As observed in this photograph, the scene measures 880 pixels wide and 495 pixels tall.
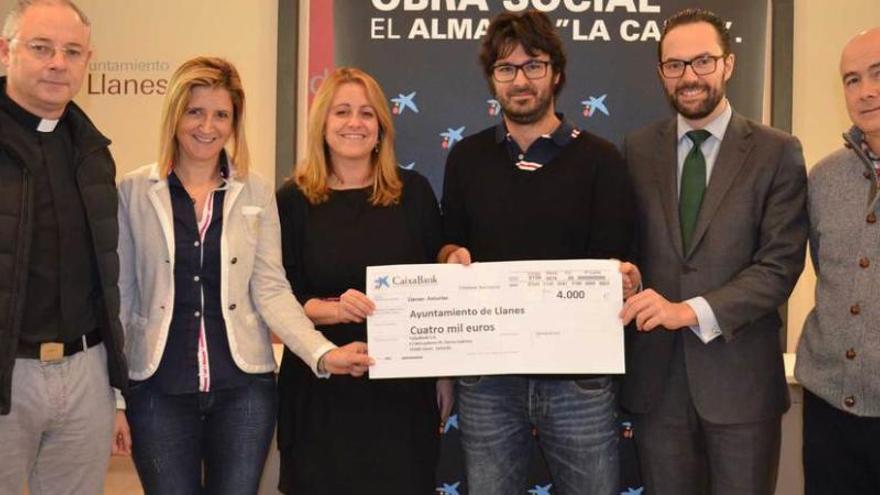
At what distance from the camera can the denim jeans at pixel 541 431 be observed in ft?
8.08

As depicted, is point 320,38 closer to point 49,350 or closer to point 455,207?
point 455,207

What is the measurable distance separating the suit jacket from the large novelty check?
20 centimetres

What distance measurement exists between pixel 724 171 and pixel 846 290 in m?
0.48

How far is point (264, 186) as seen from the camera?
8.39ft

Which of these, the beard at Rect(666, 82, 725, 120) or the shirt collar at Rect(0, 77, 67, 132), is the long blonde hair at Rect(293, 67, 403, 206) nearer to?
the shirt collar at Rect(0, 77, 67, 132)

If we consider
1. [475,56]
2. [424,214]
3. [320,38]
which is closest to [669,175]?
[424,214]

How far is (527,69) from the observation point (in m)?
2.52

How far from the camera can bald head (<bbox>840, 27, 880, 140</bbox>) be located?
2.25 meters

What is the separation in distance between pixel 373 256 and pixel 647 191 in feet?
2.86

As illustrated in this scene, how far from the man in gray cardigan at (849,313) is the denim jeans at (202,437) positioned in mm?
1597

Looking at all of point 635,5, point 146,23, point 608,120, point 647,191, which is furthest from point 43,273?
point 635,5

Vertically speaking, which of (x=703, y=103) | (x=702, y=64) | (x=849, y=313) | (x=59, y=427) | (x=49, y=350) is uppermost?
(x=702, y=64)

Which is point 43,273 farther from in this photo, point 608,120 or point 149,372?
point 608,120

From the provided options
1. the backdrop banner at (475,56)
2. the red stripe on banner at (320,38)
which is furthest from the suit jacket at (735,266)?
the red stripe on banner at (320,38)
